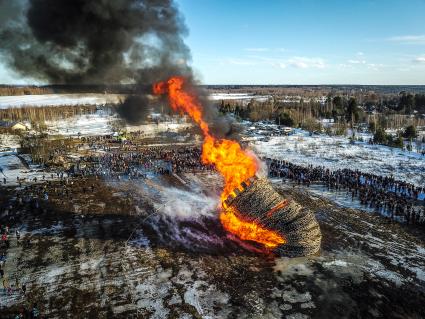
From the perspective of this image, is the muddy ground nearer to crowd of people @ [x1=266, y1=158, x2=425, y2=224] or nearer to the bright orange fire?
the bright orange fire

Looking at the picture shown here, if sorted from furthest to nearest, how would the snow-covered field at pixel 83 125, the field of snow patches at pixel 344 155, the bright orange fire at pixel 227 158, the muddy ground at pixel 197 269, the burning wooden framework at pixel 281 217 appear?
the snow-covered field at pixel 83 125 < the field of snow patches at pixel 344 155 < the bright orange fire at pixel 227 158 < the burning wooden framework at pixel 281 217 < the muddy ground at pixel 197 269

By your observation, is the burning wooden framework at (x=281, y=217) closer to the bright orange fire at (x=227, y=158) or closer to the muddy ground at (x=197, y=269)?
the bright orange fire at (x=227, y=158)

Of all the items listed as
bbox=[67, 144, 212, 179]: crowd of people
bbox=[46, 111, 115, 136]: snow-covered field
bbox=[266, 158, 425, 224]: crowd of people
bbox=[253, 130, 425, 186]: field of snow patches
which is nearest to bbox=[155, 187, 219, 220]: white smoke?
bbox=[67, 144, 212, 179]: crowd of people

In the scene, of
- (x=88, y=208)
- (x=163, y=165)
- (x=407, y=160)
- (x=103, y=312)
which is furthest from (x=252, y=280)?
(x=407, y=160)

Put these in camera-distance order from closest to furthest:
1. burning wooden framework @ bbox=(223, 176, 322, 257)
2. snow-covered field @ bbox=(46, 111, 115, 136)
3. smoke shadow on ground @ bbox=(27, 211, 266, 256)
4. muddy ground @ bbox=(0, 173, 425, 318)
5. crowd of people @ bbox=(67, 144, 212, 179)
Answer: muddy ground @ bbox=(0, 173, 425, 318) < burning wooden framework @ bbox=(223, 176, 322, 257) < smoke shadow on ground @ bbox=(27, 211, 266, 256) < crowd of people @ bbox=(67, 144, 212, 179) < snow-covered field @ bbox=(46, 111, 115, 136)

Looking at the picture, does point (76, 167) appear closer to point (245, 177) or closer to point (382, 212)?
point (245, 177)

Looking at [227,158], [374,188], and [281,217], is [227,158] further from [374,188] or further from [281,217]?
[374,188]

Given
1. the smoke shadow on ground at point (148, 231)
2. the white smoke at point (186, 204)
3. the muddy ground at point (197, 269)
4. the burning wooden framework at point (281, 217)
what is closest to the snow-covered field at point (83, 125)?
the white smoke at point (186, 204)
